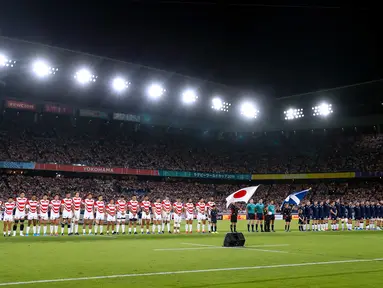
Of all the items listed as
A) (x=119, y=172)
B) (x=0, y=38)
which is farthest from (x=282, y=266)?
(x=119, y=172)

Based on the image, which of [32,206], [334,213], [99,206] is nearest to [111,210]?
[99,206]

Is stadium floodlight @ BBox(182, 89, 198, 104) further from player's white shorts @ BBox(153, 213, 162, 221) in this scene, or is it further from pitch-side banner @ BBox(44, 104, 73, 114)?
player's white shorts @ BBox(153, 213, 162, 221)

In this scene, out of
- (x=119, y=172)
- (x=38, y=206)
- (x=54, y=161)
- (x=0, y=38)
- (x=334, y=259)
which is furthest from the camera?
(x=119, y=172)

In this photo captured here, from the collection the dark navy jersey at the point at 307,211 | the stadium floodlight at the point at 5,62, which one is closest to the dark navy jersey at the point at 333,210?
the dark navy jersey at the point at 307,211

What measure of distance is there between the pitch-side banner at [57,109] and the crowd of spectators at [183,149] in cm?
415

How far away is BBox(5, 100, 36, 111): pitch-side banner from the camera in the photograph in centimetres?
5256

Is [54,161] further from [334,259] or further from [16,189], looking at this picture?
[334,259]

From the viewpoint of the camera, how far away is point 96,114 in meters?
58.7

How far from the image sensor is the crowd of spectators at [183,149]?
184 feet

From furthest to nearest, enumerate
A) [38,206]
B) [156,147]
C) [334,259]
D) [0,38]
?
[156,147], [0,38], [38,206], [334,259]

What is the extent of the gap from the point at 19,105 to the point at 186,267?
151 ft

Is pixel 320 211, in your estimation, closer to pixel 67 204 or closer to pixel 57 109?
pixel 67 204

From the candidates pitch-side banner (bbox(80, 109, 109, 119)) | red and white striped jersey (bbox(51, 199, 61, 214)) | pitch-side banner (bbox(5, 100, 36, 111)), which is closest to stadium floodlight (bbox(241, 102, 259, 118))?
pitch-side banner (bbox(80, 109, 109, 119))

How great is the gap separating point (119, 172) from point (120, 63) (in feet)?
49.6
